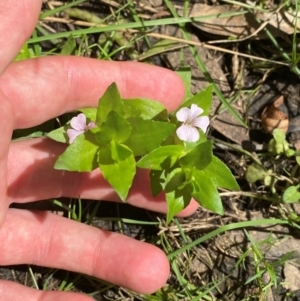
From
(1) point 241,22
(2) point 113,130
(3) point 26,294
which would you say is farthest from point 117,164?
(1) point 241,22

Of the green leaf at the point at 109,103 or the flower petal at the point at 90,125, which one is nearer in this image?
the green leaf at the point at 109,103

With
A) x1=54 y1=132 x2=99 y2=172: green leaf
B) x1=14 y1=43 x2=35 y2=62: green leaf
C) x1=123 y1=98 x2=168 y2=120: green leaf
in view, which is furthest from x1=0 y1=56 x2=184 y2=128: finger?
x1=54 y1=132 x2=99 y2=172: green leaf

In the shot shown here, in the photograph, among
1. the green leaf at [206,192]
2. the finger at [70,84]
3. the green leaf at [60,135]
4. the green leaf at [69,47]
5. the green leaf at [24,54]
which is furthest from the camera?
the green leaf at [69,47]

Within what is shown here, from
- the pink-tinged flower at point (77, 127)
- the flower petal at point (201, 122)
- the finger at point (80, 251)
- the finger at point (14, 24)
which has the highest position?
the finger at point (14, 24)

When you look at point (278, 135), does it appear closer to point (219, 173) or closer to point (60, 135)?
point (219, 173)

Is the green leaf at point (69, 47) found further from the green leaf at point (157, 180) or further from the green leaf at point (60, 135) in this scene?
the green leaf at point (157, 180)

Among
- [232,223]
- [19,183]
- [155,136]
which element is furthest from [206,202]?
[19,183]

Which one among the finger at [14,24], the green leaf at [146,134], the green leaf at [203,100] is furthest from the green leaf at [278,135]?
the finger at [14,24]
